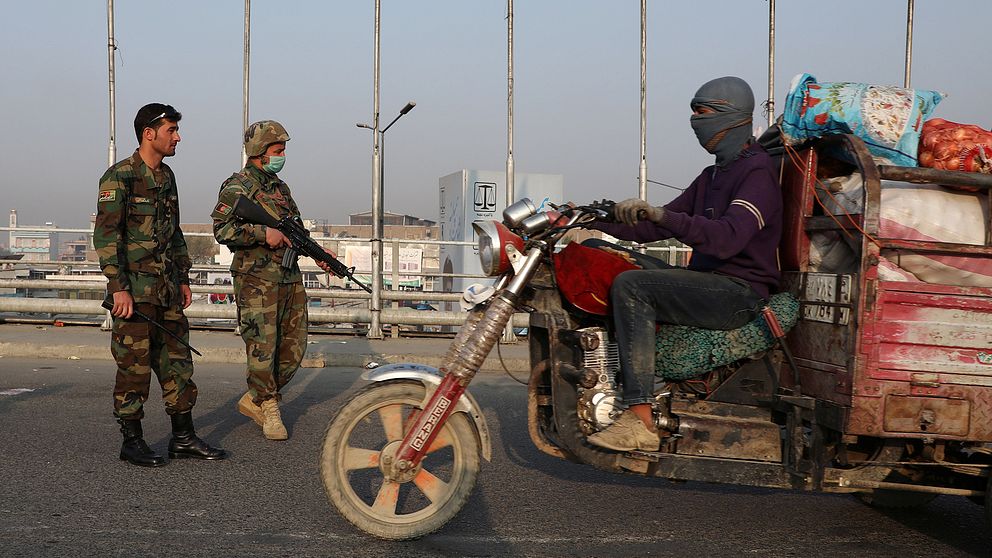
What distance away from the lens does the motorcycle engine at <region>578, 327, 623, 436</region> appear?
148 inches

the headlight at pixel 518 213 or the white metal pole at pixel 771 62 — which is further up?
the white metal pole at pixel 771 62

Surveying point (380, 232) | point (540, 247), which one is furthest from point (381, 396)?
point (380, 232)

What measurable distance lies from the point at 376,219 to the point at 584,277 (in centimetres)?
880

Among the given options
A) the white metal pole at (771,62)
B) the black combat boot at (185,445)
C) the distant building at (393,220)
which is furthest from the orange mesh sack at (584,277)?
the distant building at (393,220)

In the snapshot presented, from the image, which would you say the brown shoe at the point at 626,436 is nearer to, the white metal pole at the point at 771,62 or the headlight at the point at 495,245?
the headlight at the point at 495,245

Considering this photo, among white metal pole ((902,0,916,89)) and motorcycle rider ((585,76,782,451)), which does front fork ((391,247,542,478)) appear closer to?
motorcycle rider ((585,76,782,451))

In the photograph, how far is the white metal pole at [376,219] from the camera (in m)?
11.3

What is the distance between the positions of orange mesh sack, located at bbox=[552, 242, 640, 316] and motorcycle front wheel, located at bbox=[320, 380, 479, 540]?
2.37 ft

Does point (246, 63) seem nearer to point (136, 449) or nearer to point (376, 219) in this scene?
point (376, 219)

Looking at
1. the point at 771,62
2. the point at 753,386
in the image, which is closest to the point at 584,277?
the point at 753,386

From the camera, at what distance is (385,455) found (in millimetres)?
3736

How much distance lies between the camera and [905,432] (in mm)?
3594

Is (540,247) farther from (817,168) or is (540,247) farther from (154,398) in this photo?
(154,398)

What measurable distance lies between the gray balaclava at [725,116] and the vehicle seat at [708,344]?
0.78m
